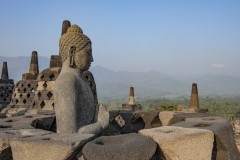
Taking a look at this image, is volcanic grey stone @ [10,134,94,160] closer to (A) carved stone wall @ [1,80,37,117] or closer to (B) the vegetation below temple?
(A) carved stone wall @ [1,80,37,117]

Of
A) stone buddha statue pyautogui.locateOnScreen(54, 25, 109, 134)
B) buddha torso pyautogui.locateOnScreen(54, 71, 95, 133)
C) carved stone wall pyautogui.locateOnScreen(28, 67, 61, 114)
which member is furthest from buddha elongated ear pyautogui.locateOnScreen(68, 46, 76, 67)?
carved stone wall pyautogui.locateOnScreen(28, 67, 61, 114)

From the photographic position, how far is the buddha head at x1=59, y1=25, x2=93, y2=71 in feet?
9.01

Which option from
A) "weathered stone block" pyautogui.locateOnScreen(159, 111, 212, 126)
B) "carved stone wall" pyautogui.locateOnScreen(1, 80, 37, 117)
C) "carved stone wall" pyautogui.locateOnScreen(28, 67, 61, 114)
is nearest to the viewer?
"weathered stone block" pyautogui.locateOnScreen(159, 111, 212, 126)

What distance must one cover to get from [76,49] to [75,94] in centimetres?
56

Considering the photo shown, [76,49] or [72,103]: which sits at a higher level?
[76,49]

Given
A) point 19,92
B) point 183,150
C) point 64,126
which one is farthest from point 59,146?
point 19,92

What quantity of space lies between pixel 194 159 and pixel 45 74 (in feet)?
13.7

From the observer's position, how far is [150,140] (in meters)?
1.92

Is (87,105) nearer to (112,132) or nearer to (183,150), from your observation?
(183,150)

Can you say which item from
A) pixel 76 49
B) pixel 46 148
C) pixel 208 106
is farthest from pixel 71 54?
pixel 208 106

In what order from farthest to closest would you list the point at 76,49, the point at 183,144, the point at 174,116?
the point at 174,116 → the point at 76,49 → the point at 183,144

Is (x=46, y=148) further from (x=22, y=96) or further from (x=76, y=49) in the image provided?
(x=22, y=96)

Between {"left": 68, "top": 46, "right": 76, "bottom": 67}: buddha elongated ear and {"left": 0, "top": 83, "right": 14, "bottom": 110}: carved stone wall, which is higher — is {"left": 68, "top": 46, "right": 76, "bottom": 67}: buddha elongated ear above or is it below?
above

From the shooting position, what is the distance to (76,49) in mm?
2750
